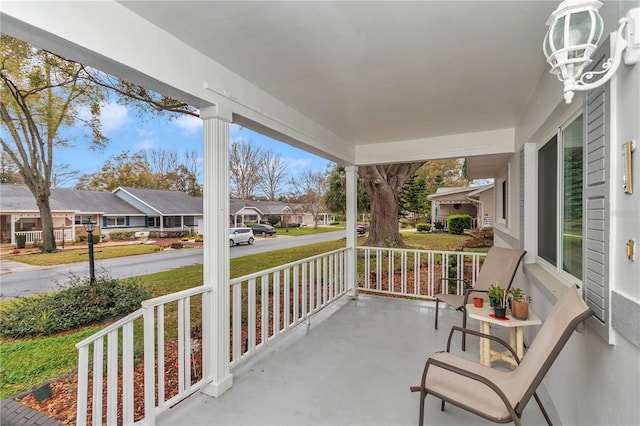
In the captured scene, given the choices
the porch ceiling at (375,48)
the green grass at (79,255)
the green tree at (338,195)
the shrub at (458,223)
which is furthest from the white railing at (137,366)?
the shrub at (458,223)

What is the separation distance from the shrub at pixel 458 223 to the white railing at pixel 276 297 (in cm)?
1031

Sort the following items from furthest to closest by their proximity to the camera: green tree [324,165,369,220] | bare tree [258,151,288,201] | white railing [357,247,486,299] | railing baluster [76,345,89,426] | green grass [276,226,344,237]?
green tree [324,165,369,220]
white railing [357,247,486,299]
green grass [276,226,344,237]
bare tree [258,151,288,201]
railing baluster [76,345,89,426]

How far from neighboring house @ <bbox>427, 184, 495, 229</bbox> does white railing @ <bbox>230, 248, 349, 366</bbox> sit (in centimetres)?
890

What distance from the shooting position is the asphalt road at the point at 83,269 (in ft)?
5.59

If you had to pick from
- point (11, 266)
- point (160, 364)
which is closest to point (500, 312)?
point (160, 364)

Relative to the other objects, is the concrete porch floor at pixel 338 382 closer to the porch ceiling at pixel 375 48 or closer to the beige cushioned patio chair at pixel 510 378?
the beige cushioned patio chair at pixel 510 378

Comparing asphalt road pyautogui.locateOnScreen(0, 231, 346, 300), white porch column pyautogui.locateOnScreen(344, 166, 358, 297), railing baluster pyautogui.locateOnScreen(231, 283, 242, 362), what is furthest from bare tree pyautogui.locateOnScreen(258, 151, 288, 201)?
white porch column pyautogui.locateOnScreen(344, 166, 358, 297)

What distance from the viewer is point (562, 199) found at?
2.49 metres

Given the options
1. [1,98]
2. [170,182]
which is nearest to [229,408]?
[170,182]

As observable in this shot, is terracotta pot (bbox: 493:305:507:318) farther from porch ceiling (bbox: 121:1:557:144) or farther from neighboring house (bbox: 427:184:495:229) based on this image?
neighboring house (bbox: 427:184:495:229)

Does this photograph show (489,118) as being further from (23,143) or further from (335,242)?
(23,143)

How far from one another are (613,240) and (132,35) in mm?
2704

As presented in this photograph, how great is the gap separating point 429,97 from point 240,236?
7.70 ft

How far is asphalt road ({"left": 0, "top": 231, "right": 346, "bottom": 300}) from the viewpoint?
1.70 metres
